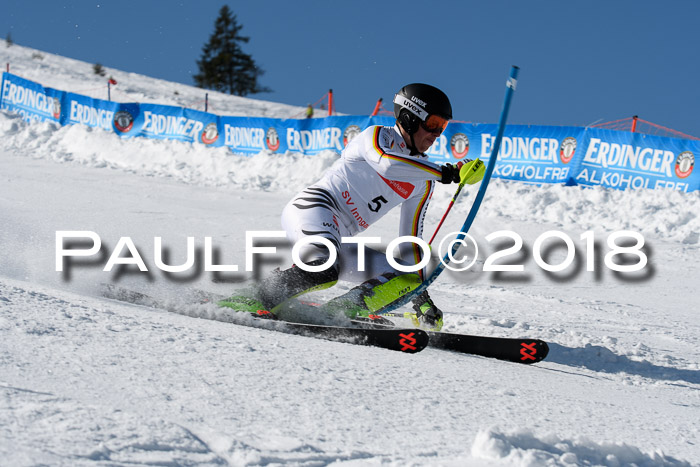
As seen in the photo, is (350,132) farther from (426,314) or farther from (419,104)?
(419,104)

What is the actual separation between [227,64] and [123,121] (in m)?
38.1

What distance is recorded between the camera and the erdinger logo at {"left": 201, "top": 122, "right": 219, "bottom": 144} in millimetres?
16562

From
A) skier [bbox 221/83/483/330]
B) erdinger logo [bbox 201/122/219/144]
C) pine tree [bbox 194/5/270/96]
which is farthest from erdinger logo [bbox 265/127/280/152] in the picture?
pine tree [bbox 194/5/270/96]

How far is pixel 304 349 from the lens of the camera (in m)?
3.00

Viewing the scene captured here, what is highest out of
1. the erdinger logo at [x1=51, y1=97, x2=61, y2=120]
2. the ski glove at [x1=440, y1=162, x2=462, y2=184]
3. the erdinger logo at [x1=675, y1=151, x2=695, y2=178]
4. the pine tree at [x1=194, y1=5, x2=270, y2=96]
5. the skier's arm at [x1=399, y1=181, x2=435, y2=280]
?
the pine tree at [x1=194, y1=5, x2=270, y2=96]

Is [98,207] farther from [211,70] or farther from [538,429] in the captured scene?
[211,70]

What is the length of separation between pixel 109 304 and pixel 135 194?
8.27m

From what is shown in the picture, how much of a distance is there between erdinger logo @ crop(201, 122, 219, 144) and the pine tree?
1430 inches

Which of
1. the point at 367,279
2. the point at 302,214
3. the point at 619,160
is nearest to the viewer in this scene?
the point at 302,214

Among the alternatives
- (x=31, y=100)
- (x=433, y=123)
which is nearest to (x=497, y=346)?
(x=433, y=123)

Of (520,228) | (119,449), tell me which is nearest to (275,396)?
(119,449)

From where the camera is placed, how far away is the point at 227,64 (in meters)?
54.2

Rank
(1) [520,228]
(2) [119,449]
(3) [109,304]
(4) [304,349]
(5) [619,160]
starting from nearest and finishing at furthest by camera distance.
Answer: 1. (2) [119,449]
2. (4) [304,349]
3. (3) [109,304]
4. (1) [520,228]
5. (5) [619,160]

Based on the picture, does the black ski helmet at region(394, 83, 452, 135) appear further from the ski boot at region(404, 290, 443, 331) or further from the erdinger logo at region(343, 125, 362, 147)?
the erdinger logo at region(343, 125, 362, 147)
